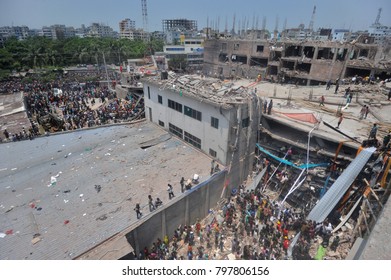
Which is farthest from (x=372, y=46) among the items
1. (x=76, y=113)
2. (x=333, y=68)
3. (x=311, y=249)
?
(x=76, y=113)

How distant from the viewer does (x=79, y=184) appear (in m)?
13.9

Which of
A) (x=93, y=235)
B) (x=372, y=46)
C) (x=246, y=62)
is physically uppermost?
(x=372, y=46)

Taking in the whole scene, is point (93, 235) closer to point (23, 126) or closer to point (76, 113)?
point (23, 126)

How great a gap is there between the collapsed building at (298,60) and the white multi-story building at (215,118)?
2081 centimetres

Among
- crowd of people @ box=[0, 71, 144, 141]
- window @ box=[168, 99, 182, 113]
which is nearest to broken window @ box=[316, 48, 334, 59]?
window @ box=[168, 99, 182, 113]

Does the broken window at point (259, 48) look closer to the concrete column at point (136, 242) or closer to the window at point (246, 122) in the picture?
the window at point (246, 122)

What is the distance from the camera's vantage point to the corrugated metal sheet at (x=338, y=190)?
13.0 metres

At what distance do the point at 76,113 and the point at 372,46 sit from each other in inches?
1524

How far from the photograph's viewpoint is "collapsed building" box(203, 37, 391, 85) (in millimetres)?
30172

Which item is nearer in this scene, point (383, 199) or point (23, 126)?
point (383, 199)

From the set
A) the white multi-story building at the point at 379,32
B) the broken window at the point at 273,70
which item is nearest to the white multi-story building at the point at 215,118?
the broken window at the point at 273,70

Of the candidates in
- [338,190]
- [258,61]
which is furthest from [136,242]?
[258,61]

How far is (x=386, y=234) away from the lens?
764cm

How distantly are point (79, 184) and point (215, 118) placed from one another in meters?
9.35
